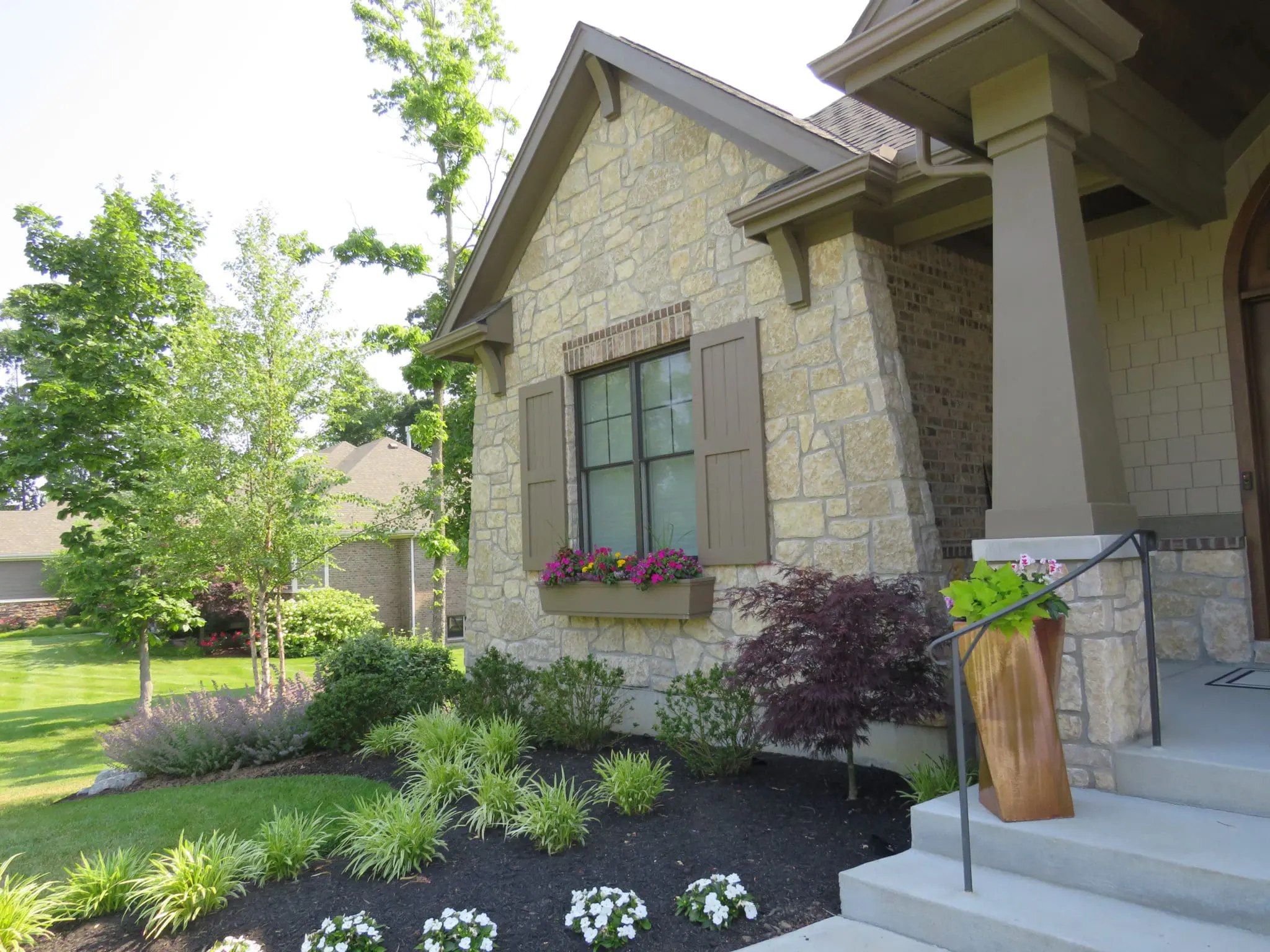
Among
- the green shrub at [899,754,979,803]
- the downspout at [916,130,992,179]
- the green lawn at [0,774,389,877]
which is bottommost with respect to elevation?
the green lawn at [0,774,389,877]

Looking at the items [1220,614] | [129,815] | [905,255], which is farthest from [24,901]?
[1220,614]

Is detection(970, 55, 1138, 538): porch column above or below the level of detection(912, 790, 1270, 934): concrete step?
above

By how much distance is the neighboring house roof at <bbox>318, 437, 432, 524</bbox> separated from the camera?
23109mm

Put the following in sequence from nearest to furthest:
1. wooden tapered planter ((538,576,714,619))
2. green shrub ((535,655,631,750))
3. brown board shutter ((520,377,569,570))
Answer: wooden tapered planter ((538,576,714,619)) < green shrub ((535,655,631,750)) < brown board shutter ((520,377,569,570))

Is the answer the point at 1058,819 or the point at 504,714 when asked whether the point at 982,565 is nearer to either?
the point at 1058,819

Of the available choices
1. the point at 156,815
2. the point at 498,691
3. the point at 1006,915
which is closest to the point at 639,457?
the point at 498,691

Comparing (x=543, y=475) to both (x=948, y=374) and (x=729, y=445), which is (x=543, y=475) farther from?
(x=948, y=374)

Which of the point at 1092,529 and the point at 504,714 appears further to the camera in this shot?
the point at 504,714

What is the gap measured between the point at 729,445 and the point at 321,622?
14.2 meters

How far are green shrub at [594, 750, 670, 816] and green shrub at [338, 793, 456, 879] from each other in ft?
3.02

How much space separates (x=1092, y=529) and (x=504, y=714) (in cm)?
472

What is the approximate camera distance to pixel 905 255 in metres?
5.84

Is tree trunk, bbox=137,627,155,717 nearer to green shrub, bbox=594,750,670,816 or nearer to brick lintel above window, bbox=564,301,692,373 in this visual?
brick lintel above window, bbox=564,301,692,373

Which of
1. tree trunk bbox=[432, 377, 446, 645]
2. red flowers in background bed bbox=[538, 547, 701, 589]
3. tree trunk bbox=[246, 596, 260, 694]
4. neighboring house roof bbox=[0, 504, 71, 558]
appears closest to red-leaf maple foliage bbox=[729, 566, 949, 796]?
red flowers in background bed bbox=[538, 547, 701, 589]
